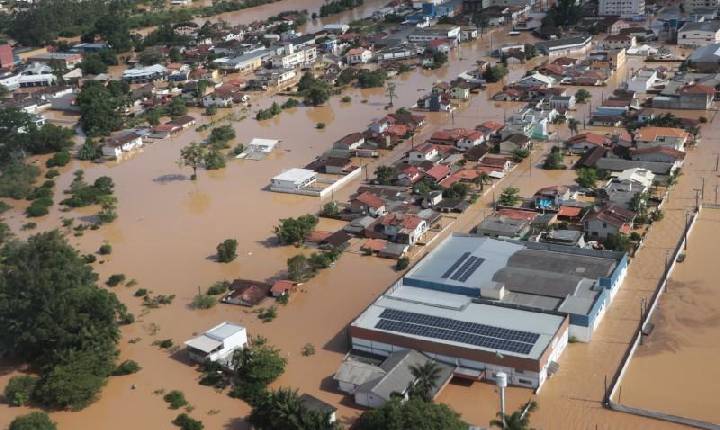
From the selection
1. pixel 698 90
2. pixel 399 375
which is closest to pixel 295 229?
pixel 399 375

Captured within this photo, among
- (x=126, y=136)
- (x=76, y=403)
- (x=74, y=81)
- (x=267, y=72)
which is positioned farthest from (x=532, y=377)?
(x=74, y=81)

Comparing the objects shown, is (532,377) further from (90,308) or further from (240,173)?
(240,173)

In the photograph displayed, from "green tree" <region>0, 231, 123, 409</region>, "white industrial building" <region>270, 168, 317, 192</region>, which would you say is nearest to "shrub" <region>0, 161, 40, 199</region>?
"white industrial building" <region>270, 168, 317, 192</region>

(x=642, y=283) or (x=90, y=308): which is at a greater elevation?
(x=90, y=308)

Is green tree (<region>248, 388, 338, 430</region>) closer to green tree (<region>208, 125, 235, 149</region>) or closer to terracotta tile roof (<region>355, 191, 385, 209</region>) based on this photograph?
terracotta tile roof (<region>355, 191, 385, 209</region>)

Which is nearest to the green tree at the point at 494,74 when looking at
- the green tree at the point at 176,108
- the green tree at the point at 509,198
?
the green tree at the point at 176,108

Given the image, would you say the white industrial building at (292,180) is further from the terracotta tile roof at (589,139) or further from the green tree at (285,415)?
the green tree at (285,415)

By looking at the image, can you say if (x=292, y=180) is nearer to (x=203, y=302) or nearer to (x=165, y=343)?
(x=203, y=302)
